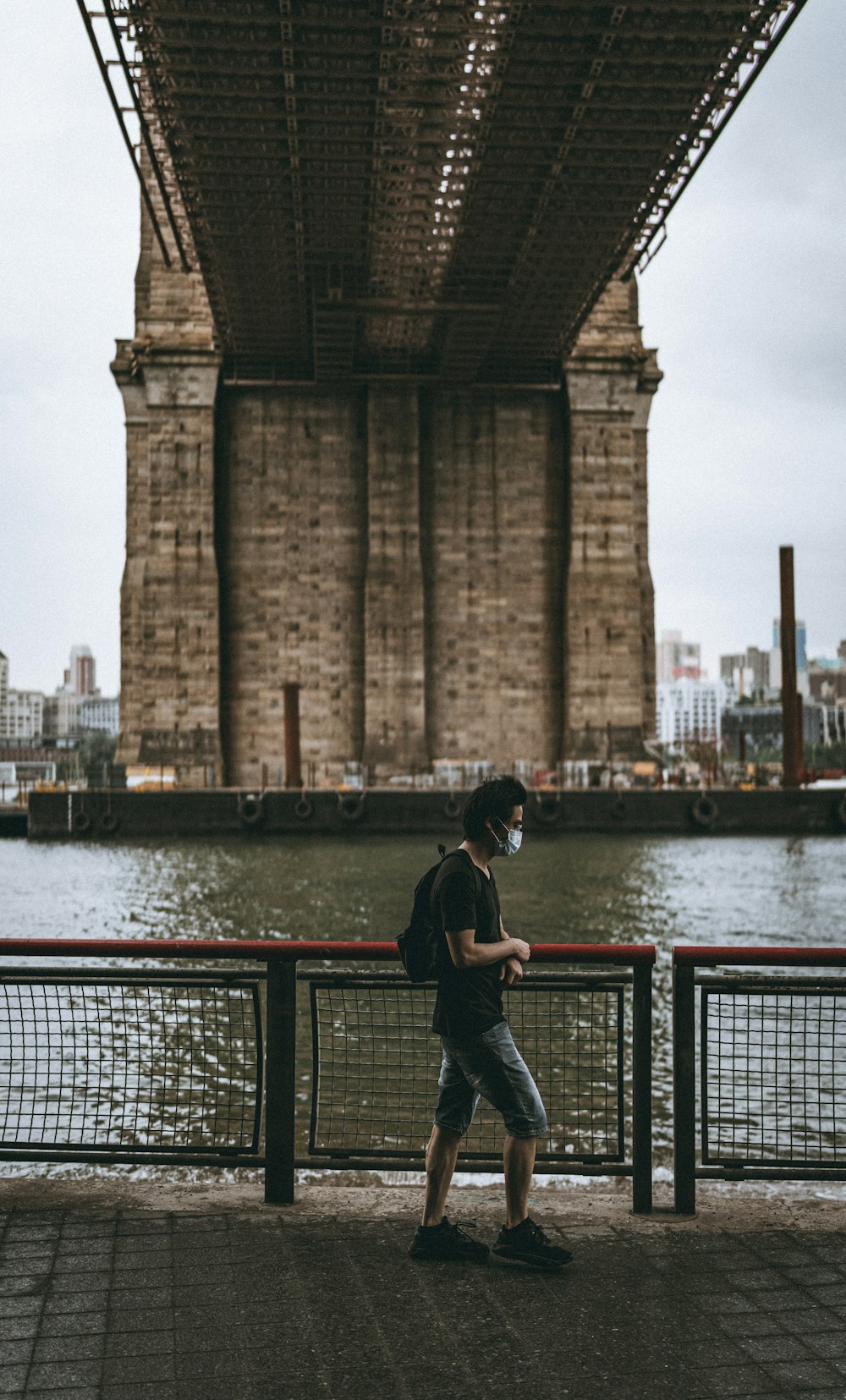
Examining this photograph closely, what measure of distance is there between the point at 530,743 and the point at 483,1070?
42.7 metres

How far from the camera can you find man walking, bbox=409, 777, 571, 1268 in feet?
14.5

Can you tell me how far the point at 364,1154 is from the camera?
523 cm

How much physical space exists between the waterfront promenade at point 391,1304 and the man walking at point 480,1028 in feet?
0.42

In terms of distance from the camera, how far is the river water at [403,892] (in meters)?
19.2

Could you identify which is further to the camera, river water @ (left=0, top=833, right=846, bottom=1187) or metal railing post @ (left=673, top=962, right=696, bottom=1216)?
river water @ (left=0, top=833, right=846, bottom=1187)

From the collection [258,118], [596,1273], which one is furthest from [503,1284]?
[258,118]

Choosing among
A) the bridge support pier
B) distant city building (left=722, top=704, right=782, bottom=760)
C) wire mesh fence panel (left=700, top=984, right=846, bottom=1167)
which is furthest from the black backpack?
distant city building (left=722, top=704, right=782, bottom=760)

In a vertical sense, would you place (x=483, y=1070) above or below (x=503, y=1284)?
above

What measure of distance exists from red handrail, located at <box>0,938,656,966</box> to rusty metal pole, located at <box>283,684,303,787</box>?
38.0 m

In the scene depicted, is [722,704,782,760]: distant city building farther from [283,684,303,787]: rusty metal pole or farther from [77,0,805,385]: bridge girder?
[77,0,805,385]: bridge girder

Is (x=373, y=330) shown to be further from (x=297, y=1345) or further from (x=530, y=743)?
(x=297, y=1345)

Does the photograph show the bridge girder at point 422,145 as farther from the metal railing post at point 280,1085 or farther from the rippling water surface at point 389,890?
the metal railing post at point 280,1085

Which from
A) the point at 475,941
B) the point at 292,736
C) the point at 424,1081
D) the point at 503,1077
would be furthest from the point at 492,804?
the point at 292,736

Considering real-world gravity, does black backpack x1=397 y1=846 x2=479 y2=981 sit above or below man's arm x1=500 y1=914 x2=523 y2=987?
above
